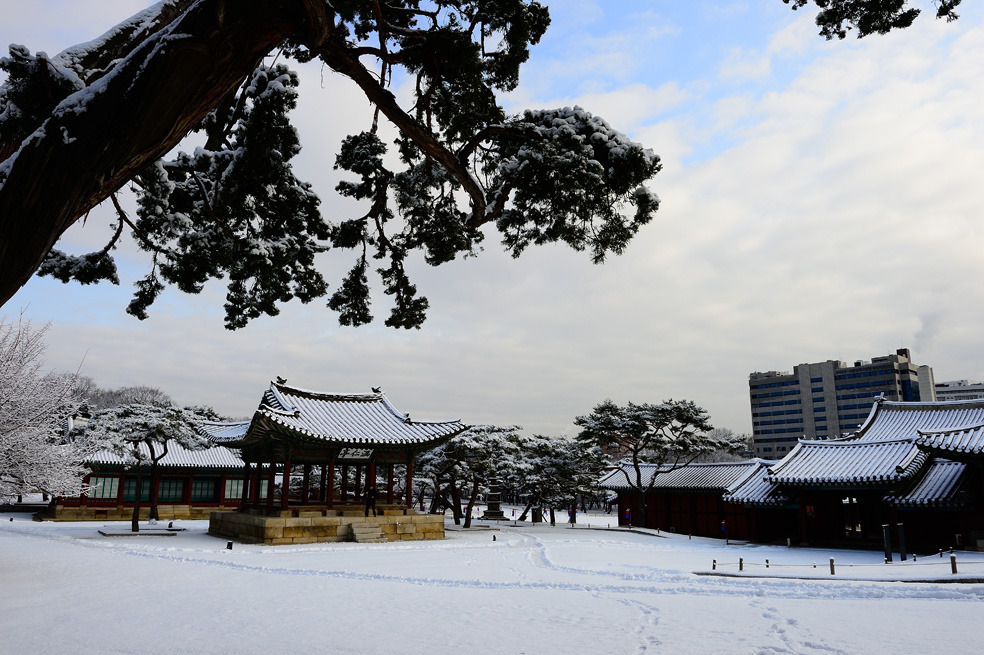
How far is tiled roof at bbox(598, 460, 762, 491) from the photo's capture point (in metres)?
28.3

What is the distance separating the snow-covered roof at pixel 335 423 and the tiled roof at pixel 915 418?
1717 centimetres

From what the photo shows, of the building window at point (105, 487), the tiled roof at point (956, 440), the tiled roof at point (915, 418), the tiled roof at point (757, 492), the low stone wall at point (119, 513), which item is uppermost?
the tiled roof at point (915, 418)

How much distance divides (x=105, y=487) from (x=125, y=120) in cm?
3362

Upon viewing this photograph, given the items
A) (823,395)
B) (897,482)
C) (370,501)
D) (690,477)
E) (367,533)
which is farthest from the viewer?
(823,395)

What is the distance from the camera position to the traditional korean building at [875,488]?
58.5 ft

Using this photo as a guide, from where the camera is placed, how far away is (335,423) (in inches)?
889

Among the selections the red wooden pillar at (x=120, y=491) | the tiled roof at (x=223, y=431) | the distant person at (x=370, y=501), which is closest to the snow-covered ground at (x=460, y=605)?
the distant person at (x=370, y=501)

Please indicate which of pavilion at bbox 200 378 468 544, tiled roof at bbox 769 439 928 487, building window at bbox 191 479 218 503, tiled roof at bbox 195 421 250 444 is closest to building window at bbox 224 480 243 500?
building window at bbox 191 479 218 503

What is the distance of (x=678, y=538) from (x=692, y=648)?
2217 cm

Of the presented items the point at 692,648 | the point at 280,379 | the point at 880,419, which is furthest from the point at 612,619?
the point at 880,419

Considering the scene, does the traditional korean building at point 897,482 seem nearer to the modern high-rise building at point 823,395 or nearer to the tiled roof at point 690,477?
the tiled roof at point 690,477

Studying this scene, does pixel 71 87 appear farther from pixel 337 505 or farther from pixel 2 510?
pixel 2 510

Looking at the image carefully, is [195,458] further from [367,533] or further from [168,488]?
[367,533]

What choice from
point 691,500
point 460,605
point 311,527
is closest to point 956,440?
point 691,500
